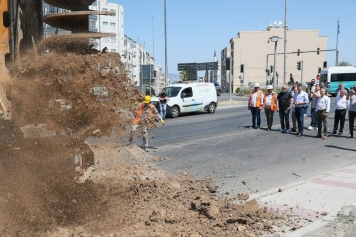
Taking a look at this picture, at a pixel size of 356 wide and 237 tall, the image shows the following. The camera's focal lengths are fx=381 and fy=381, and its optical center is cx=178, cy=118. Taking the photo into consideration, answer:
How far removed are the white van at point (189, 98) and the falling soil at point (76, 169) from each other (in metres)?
16.3

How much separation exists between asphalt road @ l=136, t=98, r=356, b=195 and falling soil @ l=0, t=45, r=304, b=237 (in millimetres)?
1864

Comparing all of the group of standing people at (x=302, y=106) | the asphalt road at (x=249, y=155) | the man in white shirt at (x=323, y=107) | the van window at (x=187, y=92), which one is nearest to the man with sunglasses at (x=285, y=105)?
the group of standing people at (x=302, y=106)

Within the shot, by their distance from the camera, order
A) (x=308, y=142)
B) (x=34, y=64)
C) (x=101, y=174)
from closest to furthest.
Answer: (x=34, y=64)
(x=101, y=174)
(x=308, y=142)

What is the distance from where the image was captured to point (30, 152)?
4.26m

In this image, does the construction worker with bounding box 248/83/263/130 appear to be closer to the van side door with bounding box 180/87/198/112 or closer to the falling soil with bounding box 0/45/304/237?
the van side door with bounding box 180/87/198/112

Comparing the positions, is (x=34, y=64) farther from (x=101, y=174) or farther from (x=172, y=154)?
(x=172, y=154)

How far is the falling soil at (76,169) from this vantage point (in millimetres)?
4070

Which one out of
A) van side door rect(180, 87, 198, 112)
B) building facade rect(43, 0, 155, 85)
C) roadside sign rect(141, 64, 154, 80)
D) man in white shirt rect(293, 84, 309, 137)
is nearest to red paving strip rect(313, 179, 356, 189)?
building facade rect(43, 0, 155, 85)

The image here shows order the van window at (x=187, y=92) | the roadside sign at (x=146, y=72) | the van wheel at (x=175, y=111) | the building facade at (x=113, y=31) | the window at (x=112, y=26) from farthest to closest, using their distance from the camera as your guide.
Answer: the window at (x=112, y=26)
the roadside sign at (x=146, y=72)
the van window at (x=187, y=92)
the van wheel at (x=175, y=111)
the building facade at (x=113, y=31)

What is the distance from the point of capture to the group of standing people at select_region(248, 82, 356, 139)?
13680 millimetres

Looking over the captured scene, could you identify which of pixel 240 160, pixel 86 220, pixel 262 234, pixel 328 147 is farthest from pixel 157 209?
pixel 328 147

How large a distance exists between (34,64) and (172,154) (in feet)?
22.4

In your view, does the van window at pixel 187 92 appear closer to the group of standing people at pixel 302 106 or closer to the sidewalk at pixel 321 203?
the group of standing people at pixel 302 106

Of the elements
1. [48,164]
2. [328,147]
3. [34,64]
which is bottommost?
[328,147]
